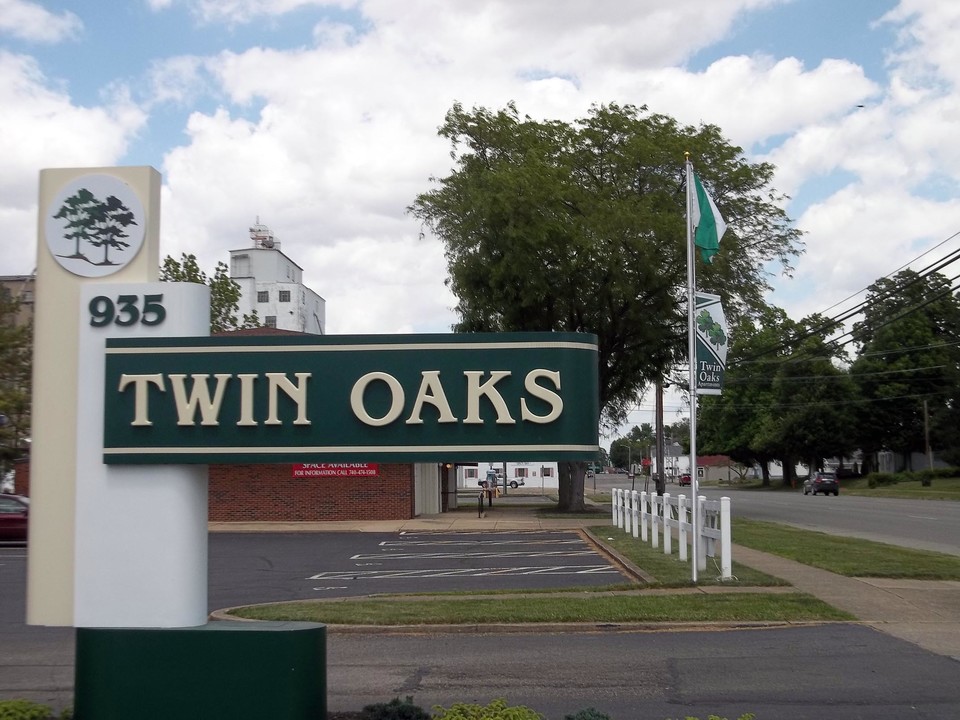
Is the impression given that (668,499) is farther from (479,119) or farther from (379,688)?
(479,119)

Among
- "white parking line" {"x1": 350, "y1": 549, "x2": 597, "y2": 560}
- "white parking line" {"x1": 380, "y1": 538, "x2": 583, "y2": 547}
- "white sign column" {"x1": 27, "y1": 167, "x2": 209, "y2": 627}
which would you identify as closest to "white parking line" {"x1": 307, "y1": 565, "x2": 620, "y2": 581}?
"white parking line" {"x1": 350, "y1": 549, "x2": 597, "y2": 560}

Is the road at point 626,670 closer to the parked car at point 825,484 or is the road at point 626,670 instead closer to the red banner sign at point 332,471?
the red banner sign at point 332,471

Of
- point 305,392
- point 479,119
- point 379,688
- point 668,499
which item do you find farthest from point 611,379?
point 305,392

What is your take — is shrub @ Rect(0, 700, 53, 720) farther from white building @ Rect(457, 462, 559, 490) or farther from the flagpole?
white building @ Rect(457, 462, 559, 490)

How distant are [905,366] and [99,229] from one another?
75363mm

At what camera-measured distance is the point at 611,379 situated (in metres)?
36.0

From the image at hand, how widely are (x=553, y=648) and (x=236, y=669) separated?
219 inches

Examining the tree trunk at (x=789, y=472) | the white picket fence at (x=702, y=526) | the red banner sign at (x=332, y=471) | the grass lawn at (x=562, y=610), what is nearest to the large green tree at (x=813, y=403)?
the tree trunk at (x=789, y=472)

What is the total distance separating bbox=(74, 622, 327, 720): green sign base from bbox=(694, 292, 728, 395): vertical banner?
37.7ft

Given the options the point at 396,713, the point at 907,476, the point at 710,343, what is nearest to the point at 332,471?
the point at 710,343

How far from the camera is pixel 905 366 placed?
73.8 meters

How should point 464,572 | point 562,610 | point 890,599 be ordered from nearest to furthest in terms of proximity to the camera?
point 562,610
point 890,599
point 464,572

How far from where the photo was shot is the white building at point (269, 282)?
6636cm

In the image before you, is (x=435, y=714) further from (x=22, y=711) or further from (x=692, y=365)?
(x=692, y=365)
